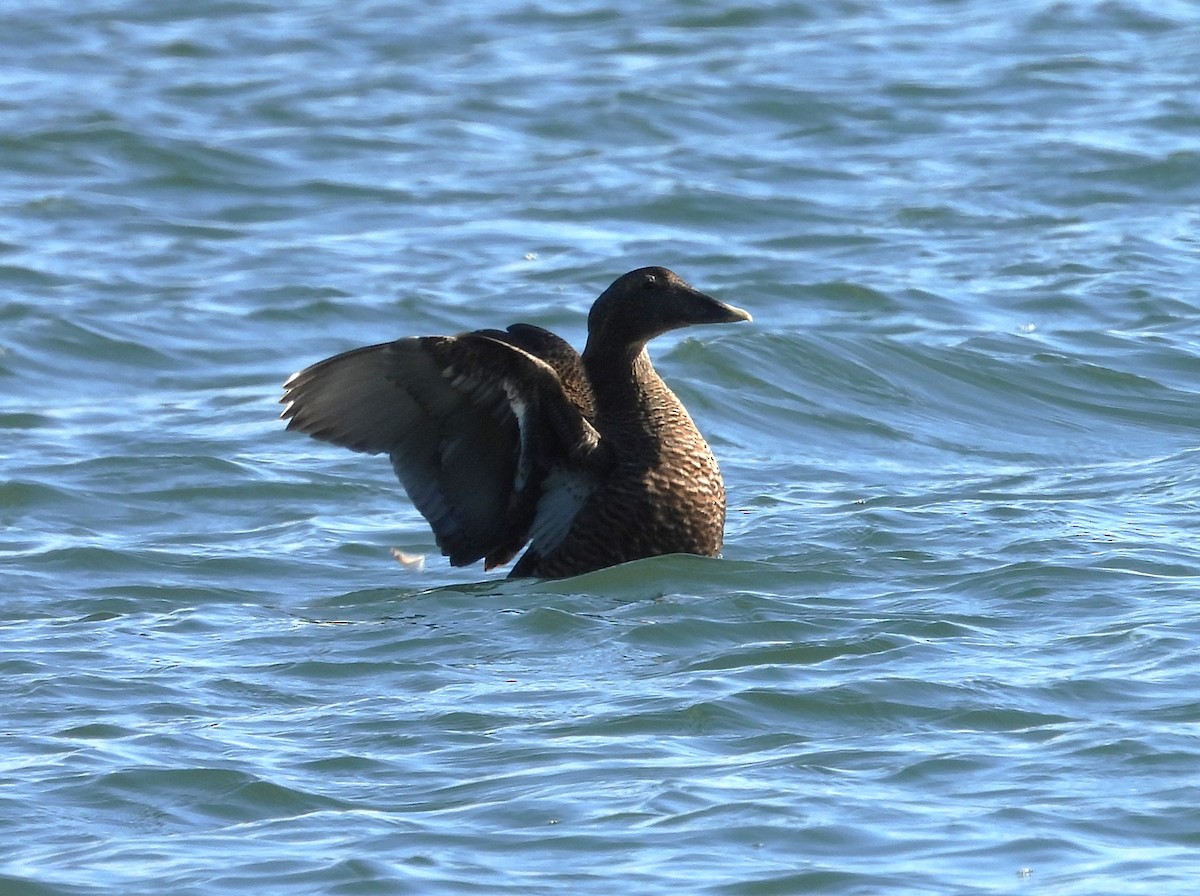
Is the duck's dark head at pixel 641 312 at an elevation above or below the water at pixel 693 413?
above

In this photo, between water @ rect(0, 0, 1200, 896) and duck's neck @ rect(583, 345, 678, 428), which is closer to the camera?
A: water @ rect(0, 0, 1200, 896)

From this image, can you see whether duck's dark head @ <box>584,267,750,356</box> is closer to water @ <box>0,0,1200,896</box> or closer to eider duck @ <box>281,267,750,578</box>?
eider duck @ <box>281,267,750,578</box>

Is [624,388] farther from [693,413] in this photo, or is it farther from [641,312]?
[693,413]

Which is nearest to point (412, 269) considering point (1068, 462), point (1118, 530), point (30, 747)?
point (1068, 462)

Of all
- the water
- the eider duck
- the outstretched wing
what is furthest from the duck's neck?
the water

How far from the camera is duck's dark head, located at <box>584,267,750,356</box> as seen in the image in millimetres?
6715

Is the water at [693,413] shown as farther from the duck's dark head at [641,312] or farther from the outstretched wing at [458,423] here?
the duck's dark head at [641,312]

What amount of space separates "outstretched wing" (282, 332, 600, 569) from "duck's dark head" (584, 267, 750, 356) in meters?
0.35

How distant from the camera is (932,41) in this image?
1552 centimetres

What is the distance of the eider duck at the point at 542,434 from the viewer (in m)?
6.36

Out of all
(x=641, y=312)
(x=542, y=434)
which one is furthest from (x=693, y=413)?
(x=542, y=434)

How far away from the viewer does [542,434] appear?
21.3 feet

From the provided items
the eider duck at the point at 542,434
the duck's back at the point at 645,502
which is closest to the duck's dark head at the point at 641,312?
the eider duck at the point at 542,434

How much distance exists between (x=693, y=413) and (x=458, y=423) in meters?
2.65
